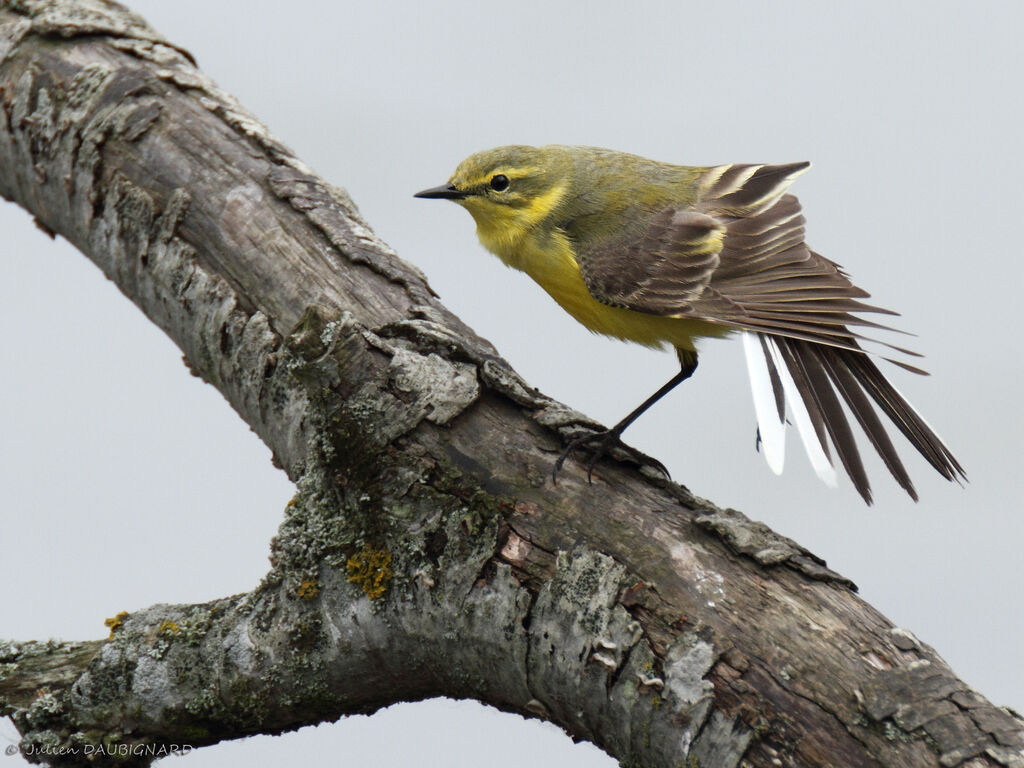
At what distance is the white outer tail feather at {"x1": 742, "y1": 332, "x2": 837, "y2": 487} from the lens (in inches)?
96.2

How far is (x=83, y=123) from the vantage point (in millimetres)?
3436

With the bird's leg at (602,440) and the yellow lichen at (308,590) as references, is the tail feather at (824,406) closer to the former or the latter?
the bird's leg at (602,440)

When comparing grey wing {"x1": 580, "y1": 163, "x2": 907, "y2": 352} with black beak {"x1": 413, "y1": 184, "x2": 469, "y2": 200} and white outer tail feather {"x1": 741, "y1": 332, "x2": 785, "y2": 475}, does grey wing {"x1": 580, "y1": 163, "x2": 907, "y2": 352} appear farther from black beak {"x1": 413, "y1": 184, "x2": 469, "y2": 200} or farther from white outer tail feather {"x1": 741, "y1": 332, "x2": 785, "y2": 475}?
black beak {"x1": 413, "y1": 184, "x2": 469, "y2": 200}

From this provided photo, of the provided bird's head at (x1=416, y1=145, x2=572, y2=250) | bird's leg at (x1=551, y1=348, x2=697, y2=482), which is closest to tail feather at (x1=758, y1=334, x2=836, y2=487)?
bird's leg at (x1=551, y1=348, x2=697, y2=482)

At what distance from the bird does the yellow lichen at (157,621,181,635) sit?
3.37 feet

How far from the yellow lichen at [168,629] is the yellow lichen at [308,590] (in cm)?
35

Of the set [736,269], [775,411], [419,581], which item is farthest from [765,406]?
[419,581]

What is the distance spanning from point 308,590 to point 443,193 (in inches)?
59.2

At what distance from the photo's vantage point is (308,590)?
2512mm

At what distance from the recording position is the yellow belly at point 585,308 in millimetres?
2971

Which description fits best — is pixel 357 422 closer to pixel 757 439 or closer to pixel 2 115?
pixel 757 439

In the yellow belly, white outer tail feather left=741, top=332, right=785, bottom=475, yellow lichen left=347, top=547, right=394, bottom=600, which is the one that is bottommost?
yellow lichen left=347, top=547, right=394, bottom=600

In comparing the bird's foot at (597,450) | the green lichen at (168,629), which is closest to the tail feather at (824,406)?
the bird's foot at (597,450)

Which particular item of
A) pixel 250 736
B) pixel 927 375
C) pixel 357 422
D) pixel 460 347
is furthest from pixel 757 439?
pixel 250 736
